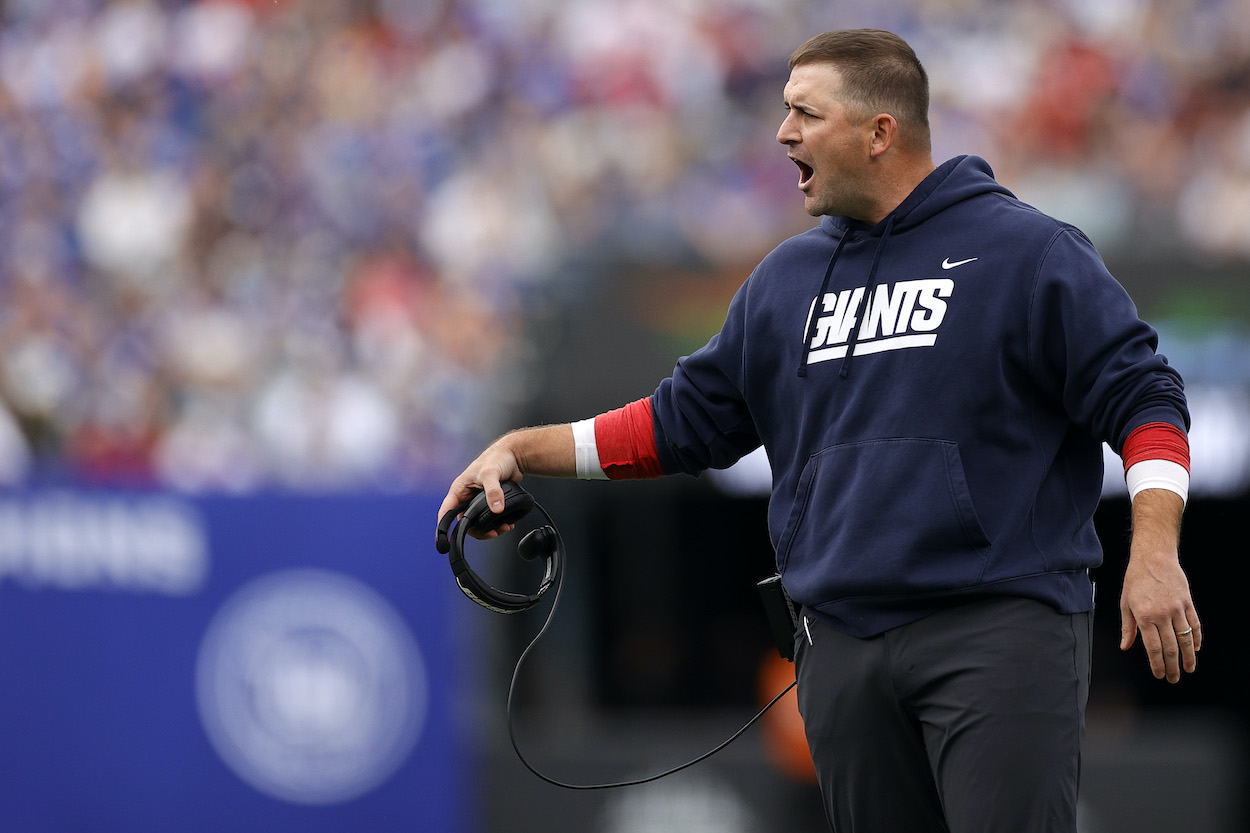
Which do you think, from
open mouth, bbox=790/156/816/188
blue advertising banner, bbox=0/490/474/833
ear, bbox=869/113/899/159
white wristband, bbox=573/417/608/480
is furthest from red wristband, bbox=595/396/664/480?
blue advertising banner, bbox=0/490/474/833

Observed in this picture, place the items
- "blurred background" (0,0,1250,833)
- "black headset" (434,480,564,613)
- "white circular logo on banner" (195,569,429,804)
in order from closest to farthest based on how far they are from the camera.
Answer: "black headset" (434,480,564,613), "blurred background" (0,0,1250,833), "white circular logo on banner" (195,569,429,804)

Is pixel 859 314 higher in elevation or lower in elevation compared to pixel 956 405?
higher

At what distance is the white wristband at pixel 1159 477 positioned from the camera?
104 inches

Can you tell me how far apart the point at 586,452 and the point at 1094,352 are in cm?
108

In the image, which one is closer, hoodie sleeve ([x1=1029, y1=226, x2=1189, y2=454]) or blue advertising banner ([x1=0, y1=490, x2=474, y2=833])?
hoodie sleeve ([x1=1029, y1=226, x2=1189, y2=454])

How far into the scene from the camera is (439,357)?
8.74 meters

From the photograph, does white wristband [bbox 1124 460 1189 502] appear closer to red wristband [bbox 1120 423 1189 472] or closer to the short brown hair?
red wristband [bbox 1120 423 1189 472]

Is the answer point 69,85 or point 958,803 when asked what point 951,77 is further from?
point 958,803

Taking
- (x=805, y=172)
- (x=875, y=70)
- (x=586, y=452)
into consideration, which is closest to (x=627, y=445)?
(x=586, y=452)

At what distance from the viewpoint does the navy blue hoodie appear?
2.76 m

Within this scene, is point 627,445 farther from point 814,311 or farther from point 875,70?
point 875,70

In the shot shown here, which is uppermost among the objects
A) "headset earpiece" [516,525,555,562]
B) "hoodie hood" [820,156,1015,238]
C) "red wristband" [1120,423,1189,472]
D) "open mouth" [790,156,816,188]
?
"open mouth" [790,156,816,188]

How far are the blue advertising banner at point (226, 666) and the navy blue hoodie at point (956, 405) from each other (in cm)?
374

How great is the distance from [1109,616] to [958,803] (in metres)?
4.78
